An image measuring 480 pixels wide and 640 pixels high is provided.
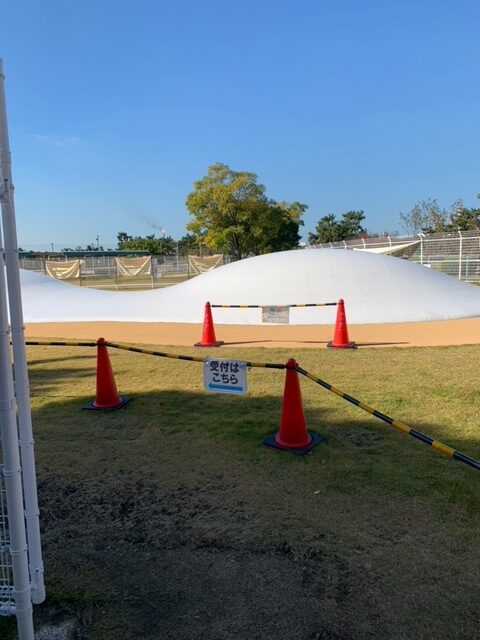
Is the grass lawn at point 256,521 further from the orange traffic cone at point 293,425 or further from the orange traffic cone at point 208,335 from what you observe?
the orange traffic cone at point 208,335

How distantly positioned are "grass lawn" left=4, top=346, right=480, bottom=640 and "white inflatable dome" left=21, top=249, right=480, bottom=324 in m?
6.84

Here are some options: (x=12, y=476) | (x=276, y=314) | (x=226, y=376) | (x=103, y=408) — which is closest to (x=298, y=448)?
(x=226, y=376)

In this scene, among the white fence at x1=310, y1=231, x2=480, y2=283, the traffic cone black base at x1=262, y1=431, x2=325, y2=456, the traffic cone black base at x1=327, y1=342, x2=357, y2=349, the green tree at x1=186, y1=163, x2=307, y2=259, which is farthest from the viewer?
the green tree at x1=186, y1=163, x2=307, y2=259

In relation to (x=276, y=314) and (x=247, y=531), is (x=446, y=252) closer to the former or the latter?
(x=276, y=314)

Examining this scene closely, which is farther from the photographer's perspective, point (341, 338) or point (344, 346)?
point (341, 338)

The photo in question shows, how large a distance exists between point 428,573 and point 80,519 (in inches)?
88.7

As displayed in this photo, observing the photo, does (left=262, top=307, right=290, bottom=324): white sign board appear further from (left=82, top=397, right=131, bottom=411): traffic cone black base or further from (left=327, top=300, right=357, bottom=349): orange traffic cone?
(left=82, top=397, right=131, bottom=411): traffic cone black base

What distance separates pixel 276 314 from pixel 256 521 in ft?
25.5

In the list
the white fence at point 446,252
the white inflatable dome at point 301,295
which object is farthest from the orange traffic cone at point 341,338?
the white fence at point 446,252

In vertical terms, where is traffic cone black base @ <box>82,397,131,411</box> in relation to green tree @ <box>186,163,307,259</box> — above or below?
below

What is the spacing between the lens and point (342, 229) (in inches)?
2980

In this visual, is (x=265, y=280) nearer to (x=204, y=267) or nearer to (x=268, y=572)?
(x=268, y=572)

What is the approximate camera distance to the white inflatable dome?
1257 centimetres

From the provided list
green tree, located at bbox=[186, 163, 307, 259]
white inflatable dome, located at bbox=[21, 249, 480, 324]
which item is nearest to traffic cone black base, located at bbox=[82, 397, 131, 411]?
white inflatable dome, located at bbox=[21, 249, 480, 324]
